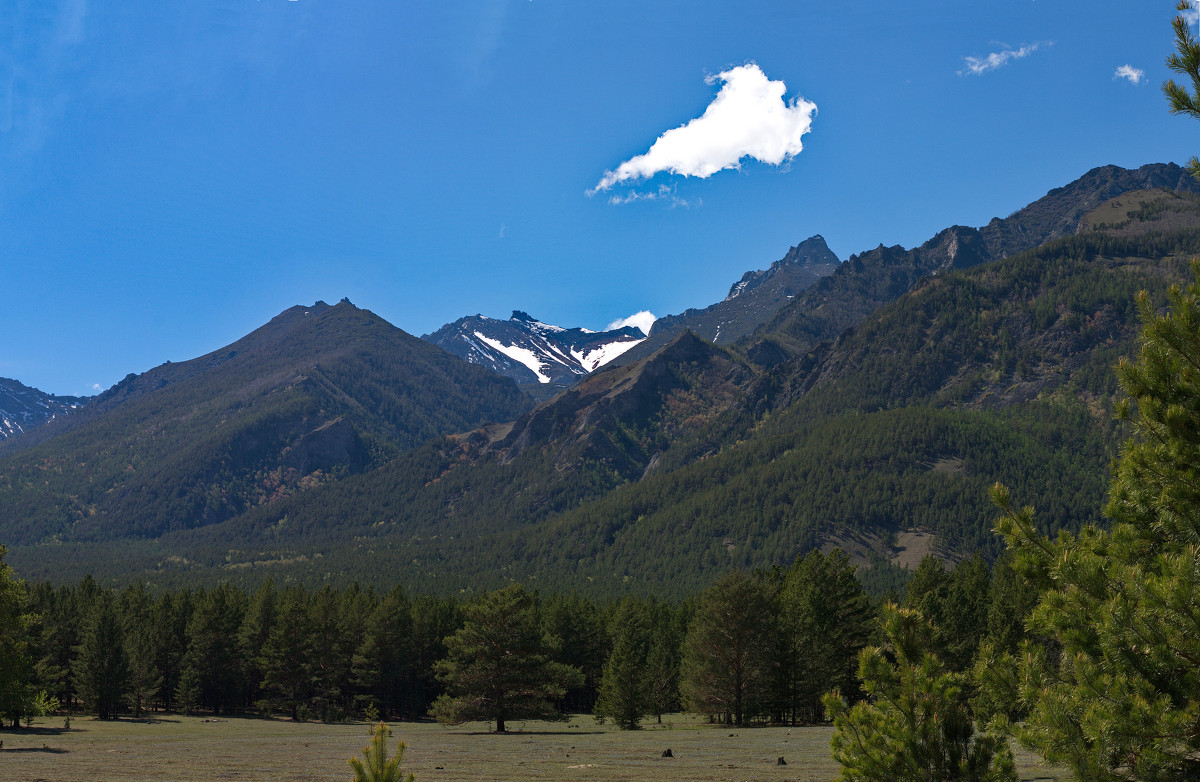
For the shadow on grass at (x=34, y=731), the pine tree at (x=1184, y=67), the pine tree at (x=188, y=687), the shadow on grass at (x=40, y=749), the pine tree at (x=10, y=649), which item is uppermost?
the pine tree at (x=1184, y=67)

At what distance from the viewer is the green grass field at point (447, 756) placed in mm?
25812

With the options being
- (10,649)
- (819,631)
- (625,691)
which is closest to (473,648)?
(625,691)

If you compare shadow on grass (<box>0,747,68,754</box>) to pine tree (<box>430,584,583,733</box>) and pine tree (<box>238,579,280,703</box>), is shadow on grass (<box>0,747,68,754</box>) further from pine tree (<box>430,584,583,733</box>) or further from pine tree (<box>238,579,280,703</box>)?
pine tree (<box>238,579,280,703</box>)

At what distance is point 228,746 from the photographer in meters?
41.6

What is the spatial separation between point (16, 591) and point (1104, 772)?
4923 cm

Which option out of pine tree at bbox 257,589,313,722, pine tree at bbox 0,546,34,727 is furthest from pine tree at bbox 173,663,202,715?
pine tree at bbox 0,546,34,727

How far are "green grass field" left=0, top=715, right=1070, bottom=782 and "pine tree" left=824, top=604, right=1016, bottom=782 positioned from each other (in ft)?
5.15

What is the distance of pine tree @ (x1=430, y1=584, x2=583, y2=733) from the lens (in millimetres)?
54031

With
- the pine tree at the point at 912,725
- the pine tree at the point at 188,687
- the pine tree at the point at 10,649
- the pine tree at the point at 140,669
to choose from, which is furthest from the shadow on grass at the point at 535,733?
the pine tree at the point at 912,725

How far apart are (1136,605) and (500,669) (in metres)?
49.5

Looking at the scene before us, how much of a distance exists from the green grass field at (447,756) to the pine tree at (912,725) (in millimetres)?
1569

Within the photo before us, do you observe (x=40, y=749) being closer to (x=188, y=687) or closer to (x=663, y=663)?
(x=188, y=687)

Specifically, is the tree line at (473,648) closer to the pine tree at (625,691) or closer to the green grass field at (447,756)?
the pine tree at (625,691)

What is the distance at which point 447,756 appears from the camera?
114ft
